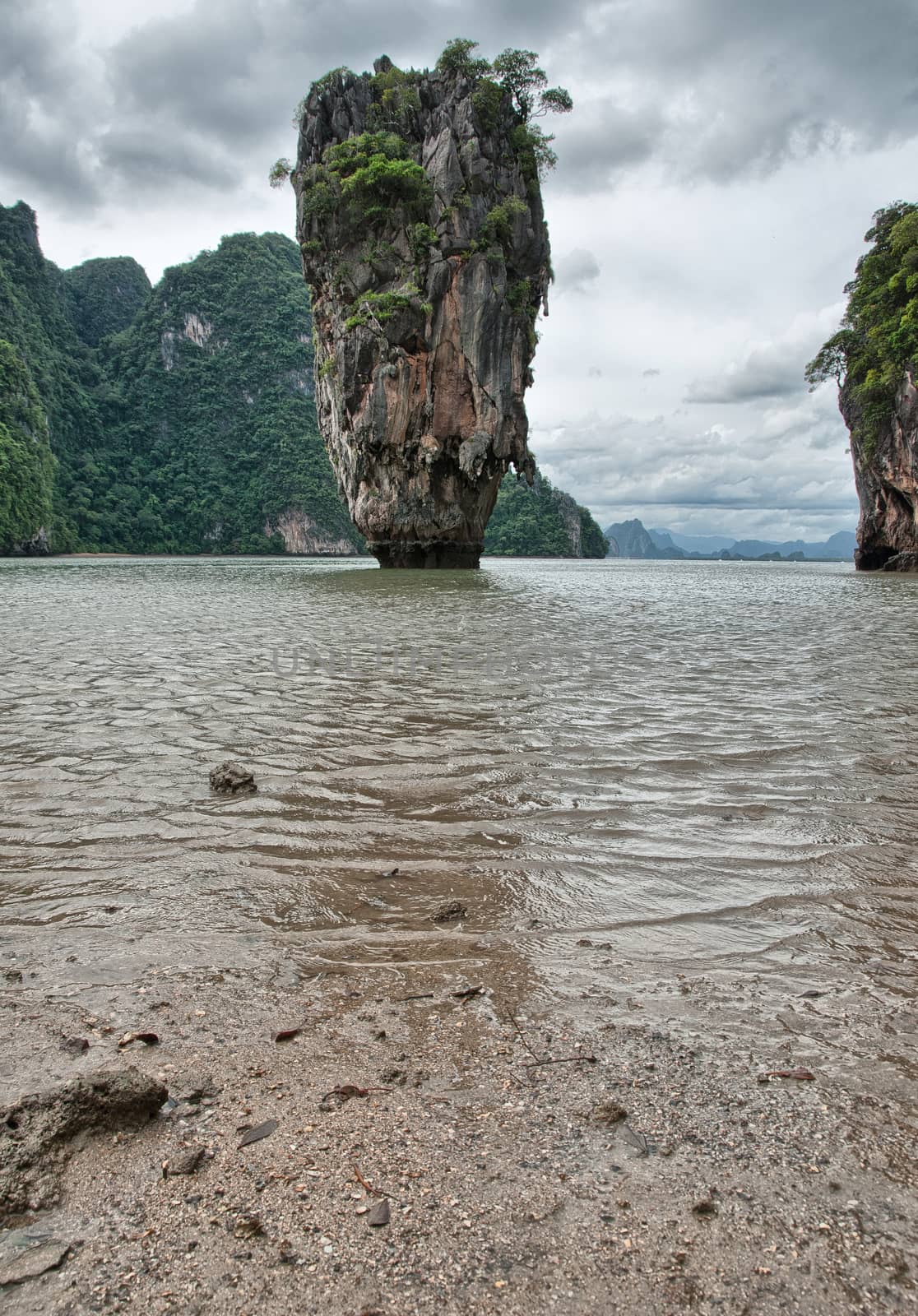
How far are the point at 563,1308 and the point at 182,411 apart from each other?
122 meters

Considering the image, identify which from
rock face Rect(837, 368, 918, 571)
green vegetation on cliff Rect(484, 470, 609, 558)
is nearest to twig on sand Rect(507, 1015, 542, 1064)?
rock face Rect(837, 368, 918, 571)

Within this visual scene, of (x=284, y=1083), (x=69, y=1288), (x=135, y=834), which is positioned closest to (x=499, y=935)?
(x=284, y=1083)

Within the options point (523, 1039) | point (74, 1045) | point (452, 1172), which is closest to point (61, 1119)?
point (74, 1045)

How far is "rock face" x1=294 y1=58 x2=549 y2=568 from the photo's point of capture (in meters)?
34.7

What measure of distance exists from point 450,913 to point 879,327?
44.4m

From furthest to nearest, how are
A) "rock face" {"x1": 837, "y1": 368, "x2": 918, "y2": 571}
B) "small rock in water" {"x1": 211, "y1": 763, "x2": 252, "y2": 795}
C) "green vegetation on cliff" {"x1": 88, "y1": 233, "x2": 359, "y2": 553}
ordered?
1. "green vegetation on cliff" {"x1": 88, "y1": 233, "x2": 359, "y2": 553}
2. "rock face" {"x1": 837, "y1": 368, "x2": 918, "y2": 571}
3. "small rock in water" {"x1": 211, "y1": 763, "x2": 252, "y2": 795}

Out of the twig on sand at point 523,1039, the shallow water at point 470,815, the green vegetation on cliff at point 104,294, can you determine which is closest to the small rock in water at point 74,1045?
the shallow water at point 470,815

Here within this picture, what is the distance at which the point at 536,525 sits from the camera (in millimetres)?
99312

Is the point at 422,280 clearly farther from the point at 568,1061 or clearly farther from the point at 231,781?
the point at 568,1061

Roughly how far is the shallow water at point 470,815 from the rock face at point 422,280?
2965cm

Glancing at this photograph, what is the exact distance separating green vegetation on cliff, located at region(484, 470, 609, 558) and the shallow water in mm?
91991

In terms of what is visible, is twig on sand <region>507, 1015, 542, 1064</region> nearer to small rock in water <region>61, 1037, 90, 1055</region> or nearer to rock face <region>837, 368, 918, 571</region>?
small rock in water <region>61, 1037, 90, 1055</region>

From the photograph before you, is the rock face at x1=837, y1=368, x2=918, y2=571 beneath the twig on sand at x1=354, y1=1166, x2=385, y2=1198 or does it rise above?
above

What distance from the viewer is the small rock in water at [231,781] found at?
4340mm
